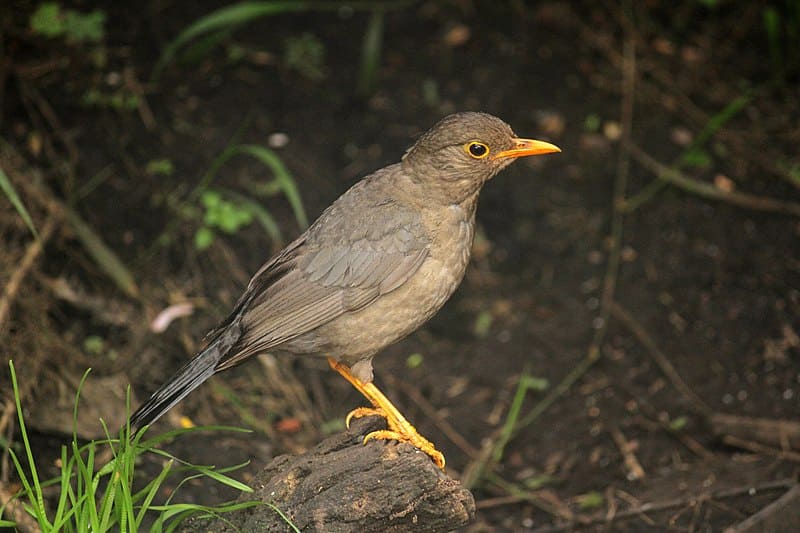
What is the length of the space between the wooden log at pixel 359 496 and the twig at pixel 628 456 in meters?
1.74

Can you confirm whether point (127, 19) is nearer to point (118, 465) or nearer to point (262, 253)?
point (262, 253)

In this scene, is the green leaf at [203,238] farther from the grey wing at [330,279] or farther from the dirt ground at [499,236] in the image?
the grey wing at [330,279]

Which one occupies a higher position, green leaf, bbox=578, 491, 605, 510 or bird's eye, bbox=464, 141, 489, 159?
bird's eye, bbox=464, 141, 489, 159

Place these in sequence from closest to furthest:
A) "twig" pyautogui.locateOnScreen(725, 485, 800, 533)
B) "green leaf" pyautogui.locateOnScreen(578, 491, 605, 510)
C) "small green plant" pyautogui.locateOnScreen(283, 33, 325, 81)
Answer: "twig" pyautogui.locateOnScreen(725, 485, 800, 533)
"green leaf" pyautogui.locateOnScreen(578, 491, 605, 510)
"small green plant" pyautogui.locateOnScreen(283, 33, 325, 81)

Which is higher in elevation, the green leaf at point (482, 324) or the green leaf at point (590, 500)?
the green leaf at point (482, 324)

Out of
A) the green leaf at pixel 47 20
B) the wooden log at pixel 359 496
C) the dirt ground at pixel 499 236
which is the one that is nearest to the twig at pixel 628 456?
the dirt ground at pixel 499 236

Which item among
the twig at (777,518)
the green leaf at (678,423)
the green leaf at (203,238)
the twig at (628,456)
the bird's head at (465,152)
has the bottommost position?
the twig at (628,456)

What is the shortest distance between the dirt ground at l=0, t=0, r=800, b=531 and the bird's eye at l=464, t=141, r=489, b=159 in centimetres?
187

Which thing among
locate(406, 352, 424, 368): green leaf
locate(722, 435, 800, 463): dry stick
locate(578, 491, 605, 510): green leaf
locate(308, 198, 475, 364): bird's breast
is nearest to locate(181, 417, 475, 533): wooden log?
locate(308, 198, 475, 364): bird's breast

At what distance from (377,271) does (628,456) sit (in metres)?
2.15

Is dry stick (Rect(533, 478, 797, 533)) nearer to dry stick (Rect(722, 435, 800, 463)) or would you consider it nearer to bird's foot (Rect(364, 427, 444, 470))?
dry stick (Rect(722, 435, 800, 463))

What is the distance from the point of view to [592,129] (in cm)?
721

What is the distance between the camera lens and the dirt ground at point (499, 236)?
543cm

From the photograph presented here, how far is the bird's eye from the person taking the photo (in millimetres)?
4226
